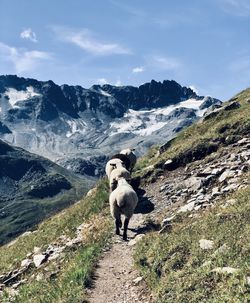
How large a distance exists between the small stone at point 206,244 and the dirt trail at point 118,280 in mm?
2600

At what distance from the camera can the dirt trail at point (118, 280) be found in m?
17.2

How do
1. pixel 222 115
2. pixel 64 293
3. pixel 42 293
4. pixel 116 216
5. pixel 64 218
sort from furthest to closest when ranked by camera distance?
1. pixel 222 115
2. pixel 64 218
3. pixel 116 216
4. pixel 42 293
5. pixel 64 293

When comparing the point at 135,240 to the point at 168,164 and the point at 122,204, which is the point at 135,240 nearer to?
the point at 122,204

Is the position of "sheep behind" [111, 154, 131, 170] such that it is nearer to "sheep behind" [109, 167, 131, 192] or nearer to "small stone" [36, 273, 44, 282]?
"sheep behind" [109, 167, 131, 192]

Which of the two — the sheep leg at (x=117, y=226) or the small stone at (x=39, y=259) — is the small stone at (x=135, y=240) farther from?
the small stone at (x=39, y=259)

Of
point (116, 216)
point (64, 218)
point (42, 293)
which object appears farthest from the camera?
point (64, 218)

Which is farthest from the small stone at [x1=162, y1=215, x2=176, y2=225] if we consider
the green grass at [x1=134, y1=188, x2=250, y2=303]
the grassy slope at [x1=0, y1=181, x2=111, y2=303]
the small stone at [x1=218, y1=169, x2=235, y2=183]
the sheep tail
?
the small stone at [x1=218, y1=169, x2=235, y2=183]

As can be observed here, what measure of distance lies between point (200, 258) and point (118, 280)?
13.5 feet

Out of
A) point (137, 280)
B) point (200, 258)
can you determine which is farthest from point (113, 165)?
point (200, 258)

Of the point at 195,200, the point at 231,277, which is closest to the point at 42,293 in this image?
the point at 231,277

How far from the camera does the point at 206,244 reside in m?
17.7

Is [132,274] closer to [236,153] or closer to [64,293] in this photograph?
[64,293]

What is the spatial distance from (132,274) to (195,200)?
29.3ft

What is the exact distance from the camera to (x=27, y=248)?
31422 mm
